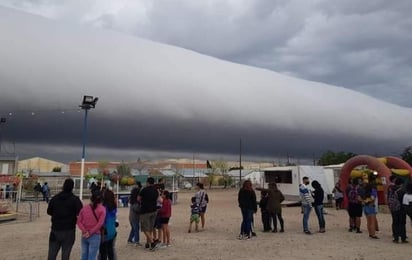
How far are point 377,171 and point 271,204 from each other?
35.0 feet

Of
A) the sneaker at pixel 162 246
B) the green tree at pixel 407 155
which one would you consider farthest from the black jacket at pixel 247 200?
the green tree at pixel 407 155

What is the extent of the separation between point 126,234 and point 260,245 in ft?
14.2

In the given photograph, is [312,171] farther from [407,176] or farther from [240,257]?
[240,257]

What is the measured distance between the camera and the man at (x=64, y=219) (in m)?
6.12

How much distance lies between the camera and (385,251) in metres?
9.31

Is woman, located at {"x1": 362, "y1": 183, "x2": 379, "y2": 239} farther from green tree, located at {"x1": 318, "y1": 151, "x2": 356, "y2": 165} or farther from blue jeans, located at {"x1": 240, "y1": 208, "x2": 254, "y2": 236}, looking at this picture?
green tree, located at {"x1": 318, "y1": 151, "x2": 356, "y2": 165}

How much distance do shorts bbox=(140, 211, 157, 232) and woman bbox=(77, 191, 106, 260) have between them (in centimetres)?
280

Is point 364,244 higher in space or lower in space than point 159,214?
lower

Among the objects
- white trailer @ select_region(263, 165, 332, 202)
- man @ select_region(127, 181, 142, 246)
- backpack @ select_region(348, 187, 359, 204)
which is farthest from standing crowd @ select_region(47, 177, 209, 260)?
white trailer @ select_region(263, 165, 332, 202)

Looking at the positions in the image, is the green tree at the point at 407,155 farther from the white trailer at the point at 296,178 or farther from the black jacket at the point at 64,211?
the black jacket at the point at 64,211

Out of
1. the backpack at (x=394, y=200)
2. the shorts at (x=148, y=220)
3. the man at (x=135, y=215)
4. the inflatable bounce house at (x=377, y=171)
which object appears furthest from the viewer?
the inflatable bounce house at (x=377, y=171)

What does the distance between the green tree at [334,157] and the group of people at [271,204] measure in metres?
54.1

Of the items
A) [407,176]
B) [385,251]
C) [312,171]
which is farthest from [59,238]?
[312,171]

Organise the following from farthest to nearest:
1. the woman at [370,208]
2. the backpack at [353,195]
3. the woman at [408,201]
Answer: the backpack at [353,195], the woman at [370,208], the woman at [408,201]
